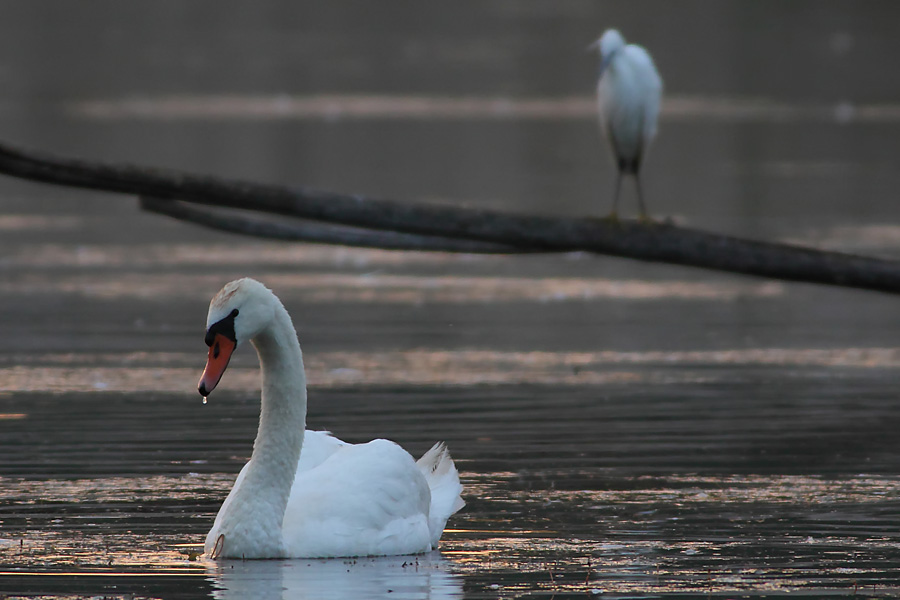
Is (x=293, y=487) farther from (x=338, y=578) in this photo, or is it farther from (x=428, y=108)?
(x=428, y=108)

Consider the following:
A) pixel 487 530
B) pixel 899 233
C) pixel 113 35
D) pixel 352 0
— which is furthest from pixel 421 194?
pixel 352 0

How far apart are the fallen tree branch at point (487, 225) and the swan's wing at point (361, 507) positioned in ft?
4.87

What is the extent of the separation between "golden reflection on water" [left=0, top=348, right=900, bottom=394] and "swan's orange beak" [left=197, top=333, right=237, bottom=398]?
12.6 ft

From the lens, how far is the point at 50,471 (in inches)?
368

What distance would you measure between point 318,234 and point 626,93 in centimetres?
340

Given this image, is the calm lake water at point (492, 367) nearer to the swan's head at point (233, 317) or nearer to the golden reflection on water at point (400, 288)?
the golden reflection on water at point (400, 288)

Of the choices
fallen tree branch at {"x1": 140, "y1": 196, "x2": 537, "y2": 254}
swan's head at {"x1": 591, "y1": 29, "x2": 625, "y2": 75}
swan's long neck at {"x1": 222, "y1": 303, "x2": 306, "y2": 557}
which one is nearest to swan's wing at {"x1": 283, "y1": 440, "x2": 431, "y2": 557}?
swan's long neck at {"x1": 222, "y1": 303, "x2": 306, "y2": 557}

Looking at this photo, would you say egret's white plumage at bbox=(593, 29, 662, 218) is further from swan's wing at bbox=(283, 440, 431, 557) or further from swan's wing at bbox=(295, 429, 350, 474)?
swan's wing at bbox=(283, 440, 431, 557)

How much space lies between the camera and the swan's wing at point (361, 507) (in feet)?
26.4

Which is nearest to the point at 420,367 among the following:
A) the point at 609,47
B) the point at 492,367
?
the point at 492,367

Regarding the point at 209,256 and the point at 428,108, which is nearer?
the point at 209,256

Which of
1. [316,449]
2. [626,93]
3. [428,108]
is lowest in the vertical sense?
[316,449]

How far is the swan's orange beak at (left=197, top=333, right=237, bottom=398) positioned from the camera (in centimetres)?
753

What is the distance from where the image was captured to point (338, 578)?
7508 millimetres
